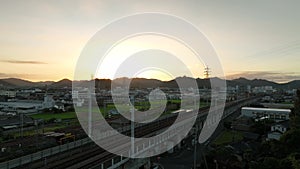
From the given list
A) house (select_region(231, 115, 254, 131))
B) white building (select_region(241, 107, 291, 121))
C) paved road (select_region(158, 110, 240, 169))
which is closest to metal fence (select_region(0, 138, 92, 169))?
paved road (select_region(158, 110, 240, 169))

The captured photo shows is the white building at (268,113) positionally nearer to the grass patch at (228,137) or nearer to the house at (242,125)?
the house at (242,125)

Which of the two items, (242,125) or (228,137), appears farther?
(242,125)

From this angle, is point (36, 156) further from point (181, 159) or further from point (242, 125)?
point (242, 125)

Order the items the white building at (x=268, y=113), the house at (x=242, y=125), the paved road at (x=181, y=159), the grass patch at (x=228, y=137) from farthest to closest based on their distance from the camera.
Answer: the white building at (x=268, y=113) → the house at (x=242, y=125) → the grass patch at (x=228, y=137) → the paved road at (x=181, y=159)

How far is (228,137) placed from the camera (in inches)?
670

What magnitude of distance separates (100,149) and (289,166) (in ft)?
18.0

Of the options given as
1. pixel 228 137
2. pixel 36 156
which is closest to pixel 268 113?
pixel 228 137

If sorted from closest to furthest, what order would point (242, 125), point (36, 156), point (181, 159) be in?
point (36, 156) < point (181, 159) < point (242, 125)

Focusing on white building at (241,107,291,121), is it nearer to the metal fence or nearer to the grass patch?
the grass patch

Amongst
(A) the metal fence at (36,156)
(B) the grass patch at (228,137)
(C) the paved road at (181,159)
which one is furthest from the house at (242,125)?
(A) the metal fence at (36,156)

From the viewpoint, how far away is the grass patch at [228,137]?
15.7 m

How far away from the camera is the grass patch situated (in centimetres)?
1570

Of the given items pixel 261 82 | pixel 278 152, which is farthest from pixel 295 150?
pixel 261 82

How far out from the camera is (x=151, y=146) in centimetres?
1062
